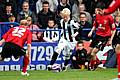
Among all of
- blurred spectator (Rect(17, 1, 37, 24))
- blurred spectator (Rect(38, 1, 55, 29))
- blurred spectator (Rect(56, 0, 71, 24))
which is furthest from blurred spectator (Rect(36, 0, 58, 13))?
blurred spectator (Rect(38, 1, 55, 29))

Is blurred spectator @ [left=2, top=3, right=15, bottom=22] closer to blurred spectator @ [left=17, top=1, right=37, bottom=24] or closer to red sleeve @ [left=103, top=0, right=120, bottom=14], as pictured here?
blurred spectator @ [left=17, top=1, right=37, bottom=24]

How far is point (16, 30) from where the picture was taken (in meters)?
15.6

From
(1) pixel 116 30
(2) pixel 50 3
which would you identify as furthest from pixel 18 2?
(1) pixel 116 30

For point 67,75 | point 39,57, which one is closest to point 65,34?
point 39,57

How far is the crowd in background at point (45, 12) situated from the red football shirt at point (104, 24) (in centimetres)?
132

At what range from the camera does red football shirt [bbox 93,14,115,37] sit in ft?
57.5

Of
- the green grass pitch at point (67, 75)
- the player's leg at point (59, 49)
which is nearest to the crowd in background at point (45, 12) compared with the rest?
the player's leg at point (59, 49)

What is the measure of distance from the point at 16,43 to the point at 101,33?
3.56 meters

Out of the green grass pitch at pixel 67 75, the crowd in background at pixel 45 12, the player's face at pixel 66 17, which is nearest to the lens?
the green grass pitch at pixel 67 75

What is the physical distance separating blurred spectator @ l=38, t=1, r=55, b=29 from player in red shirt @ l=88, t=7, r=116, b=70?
84.0 inches

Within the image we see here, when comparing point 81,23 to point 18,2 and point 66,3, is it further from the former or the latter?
point 18,2

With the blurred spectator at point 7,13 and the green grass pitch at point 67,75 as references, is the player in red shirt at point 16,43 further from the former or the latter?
the blurred spectator at point 7,13

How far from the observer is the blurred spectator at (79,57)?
18.2m

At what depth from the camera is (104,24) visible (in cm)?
1758
